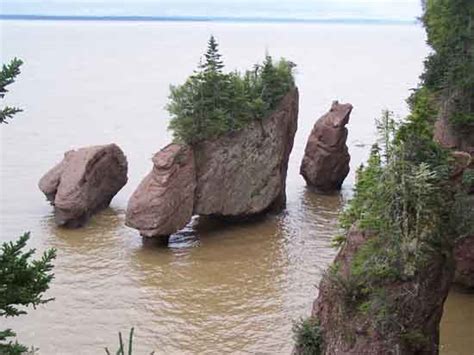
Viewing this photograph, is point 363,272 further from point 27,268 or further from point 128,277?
point 128,277

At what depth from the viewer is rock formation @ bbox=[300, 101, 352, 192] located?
3491 cm

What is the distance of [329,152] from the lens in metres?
35.1

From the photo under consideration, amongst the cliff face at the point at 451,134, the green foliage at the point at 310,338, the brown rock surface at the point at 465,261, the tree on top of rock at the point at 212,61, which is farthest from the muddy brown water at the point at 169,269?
the tree on top of rock at the point at 212,61

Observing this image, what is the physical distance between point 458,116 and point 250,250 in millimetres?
9172

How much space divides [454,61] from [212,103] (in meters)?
9.50

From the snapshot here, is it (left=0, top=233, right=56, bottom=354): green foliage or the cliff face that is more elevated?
the cliff face

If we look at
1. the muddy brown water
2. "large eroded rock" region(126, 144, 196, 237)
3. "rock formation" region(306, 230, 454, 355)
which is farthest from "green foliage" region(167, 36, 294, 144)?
"rock formation" region(306, 230, 454, 355)

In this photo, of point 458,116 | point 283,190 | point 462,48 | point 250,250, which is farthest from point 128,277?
point 462,48

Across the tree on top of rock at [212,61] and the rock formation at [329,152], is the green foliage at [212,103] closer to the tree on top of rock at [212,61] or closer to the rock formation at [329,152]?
the tree on top of rock at [212,61]

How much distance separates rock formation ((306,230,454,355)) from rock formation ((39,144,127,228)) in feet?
55.7

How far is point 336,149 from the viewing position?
35.1 meters

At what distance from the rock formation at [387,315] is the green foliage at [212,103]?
47.0 feet

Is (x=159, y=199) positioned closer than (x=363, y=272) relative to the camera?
No

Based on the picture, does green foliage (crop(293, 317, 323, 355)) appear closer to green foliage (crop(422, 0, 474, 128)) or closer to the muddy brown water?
the muddy brown water
